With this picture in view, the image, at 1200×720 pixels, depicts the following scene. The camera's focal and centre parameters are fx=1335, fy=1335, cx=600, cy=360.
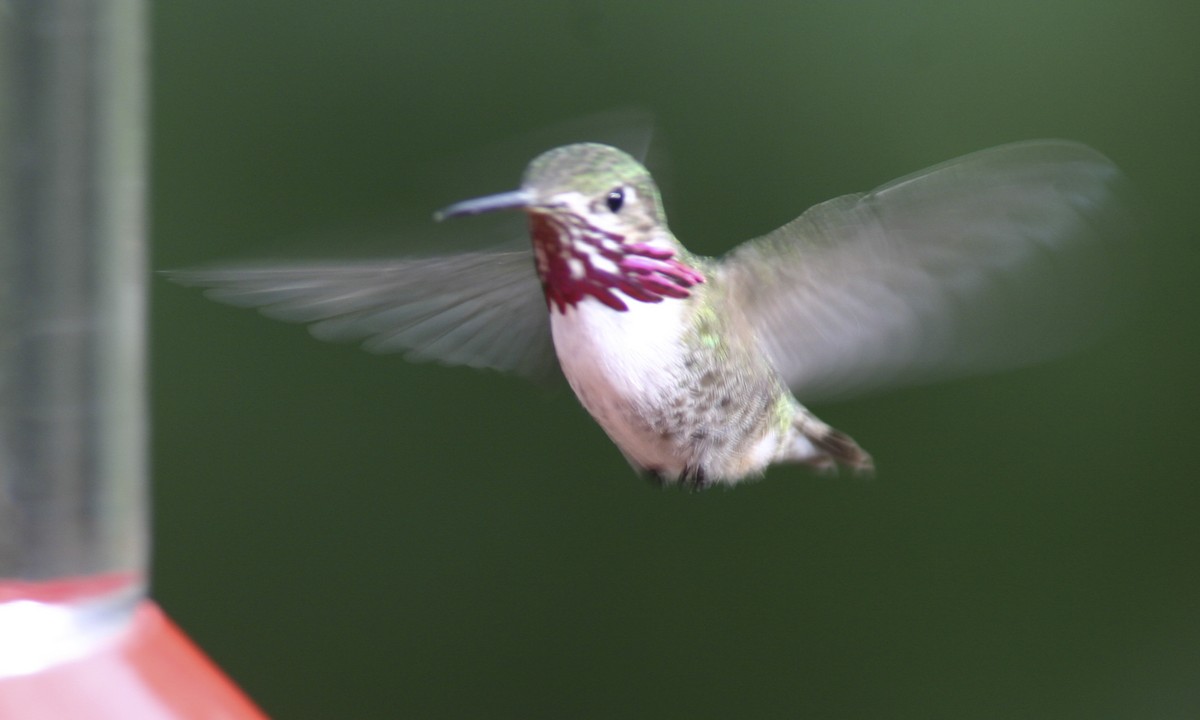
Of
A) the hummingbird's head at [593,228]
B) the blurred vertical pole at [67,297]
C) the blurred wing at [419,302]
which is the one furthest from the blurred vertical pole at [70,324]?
the hummingbird's head at [593,228]

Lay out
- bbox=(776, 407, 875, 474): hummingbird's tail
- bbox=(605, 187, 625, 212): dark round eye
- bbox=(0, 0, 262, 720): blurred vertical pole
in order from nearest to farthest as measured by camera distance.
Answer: bbox=(0, 0, 262, 720): blurred vertical pole → bbox=(605, 187, 625, 212): dark round eye → bbox=(776, 407, 875, 474): hummingbird's tail

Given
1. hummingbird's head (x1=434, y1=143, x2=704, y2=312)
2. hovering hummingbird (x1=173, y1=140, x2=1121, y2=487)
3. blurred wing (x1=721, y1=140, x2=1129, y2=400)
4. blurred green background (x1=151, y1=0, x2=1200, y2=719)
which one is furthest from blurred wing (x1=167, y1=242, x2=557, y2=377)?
blurred green background (x1=151, y1=0, x2=1200, y2=719)

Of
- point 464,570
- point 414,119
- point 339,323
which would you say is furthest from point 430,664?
point 339,323

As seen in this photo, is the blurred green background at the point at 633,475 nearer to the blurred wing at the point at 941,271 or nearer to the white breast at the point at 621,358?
the blurred wing at the point at 941,271

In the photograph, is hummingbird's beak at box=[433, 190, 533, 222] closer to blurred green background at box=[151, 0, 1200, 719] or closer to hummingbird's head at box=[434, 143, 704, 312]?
hummingbird's head at box=[434, 143, 704, 312]

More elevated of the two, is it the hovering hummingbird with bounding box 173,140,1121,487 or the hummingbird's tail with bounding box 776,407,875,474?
the hovering hummingbird with bounding box 173,140,1121,487

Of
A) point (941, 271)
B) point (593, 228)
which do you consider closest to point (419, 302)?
point (593, 228)

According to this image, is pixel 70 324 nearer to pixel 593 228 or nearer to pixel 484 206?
pixel 484 206
